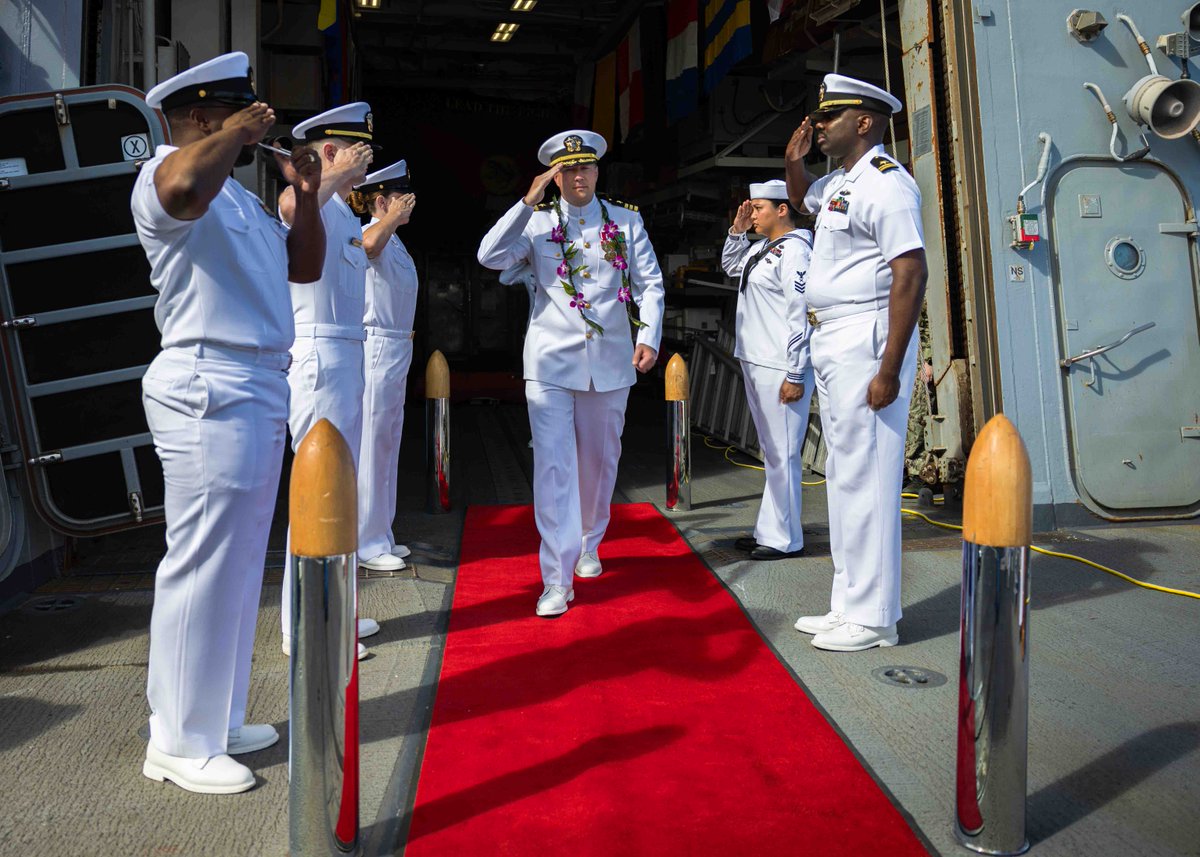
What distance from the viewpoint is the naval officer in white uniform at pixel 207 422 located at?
3.01 meters

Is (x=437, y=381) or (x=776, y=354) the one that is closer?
(x=776, y=354)

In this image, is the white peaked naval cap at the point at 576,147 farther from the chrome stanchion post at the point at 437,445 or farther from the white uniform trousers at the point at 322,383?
the chrome stanchion post at the point at 437,445

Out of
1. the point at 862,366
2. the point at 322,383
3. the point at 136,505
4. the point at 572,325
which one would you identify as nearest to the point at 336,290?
the point at 322,383

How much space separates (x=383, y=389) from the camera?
605 cm

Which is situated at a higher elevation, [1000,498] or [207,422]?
[207,422]

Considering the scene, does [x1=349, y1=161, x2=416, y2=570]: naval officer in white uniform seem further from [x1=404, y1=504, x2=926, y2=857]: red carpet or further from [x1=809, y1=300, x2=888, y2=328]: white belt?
[x1=809, y1=300, x2=888, y2=328]: white belt

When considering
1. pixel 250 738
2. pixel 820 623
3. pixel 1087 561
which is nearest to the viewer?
pixel 250 738

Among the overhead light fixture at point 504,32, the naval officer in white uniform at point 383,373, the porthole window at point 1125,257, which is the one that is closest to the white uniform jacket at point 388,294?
the naval officer in white uniform at point 383,373

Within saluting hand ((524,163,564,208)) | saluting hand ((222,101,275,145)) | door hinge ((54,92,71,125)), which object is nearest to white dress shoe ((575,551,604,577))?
saluting hand ((524,163,564,208))

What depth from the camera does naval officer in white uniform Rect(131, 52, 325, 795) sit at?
9.86 feet

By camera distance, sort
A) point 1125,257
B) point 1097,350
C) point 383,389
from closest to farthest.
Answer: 1. point 383,389
2. point 1097,350
3. point 1125,257

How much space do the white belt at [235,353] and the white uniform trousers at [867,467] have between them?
2.33 m

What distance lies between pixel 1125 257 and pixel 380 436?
475 cm

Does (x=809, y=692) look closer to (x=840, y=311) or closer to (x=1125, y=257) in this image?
(x=840, y=311)
